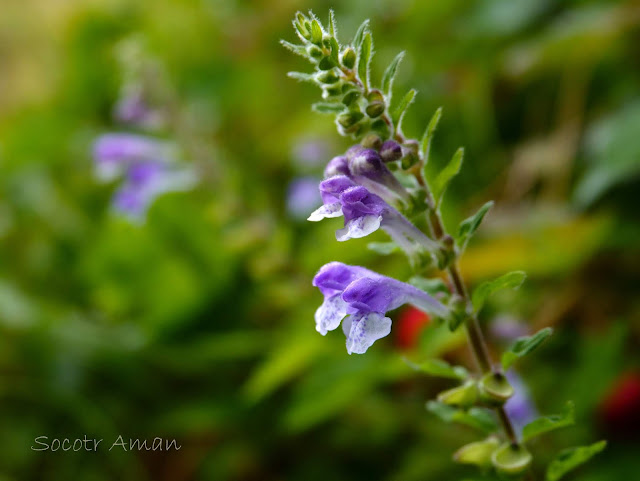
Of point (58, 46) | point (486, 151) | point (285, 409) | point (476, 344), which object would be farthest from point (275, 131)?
point (476, 344)

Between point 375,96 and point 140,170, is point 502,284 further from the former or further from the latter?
point 140,170

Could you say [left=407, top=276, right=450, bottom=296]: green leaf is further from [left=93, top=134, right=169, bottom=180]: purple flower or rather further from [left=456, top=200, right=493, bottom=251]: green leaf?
[left=93, top=134, right=169, bottom=180]: purple flower

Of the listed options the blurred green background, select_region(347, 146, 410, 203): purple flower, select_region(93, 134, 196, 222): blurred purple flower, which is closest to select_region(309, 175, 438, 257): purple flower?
select_region(347, 146, 410, 203): purple flower

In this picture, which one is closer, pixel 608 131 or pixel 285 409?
pixel 608 131

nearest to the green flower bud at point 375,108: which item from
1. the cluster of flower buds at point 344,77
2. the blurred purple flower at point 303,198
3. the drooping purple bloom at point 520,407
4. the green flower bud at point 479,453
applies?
the cluster of flower buds at point 344,77

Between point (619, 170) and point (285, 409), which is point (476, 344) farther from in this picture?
point (285, 409)

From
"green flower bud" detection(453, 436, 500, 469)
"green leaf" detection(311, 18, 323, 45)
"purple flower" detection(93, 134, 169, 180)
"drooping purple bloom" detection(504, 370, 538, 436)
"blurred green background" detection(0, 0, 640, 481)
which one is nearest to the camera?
"green leaf" detection(311, 18, 323, 45)
